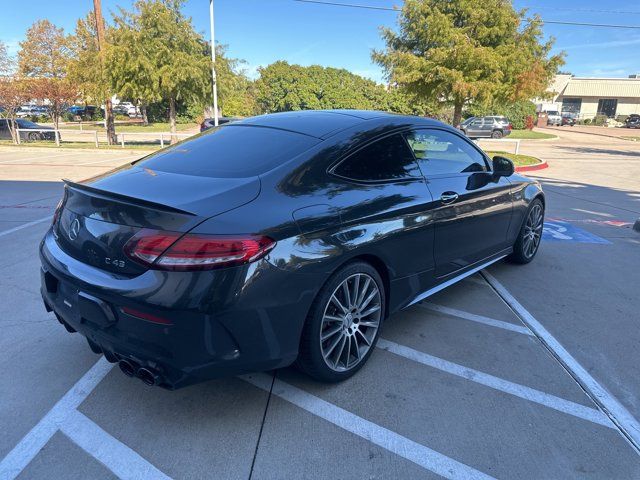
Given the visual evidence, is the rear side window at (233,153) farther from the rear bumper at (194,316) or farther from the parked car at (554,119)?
the parked car at (554,119)

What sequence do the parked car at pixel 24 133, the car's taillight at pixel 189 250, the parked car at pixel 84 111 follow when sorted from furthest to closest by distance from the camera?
the parked car at pixel 84 111 → the parked car at pixel 24 133 → the car's taillight at pixel 189 250

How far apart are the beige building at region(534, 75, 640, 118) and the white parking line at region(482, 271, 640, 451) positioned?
6541cm

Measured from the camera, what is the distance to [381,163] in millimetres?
3146

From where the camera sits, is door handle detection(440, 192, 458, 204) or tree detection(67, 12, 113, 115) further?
tree detection(67, 12, 113, 115)

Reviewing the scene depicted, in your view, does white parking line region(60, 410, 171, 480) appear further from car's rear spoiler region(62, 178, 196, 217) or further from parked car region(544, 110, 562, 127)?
parked car region(544, 110, 562, 127)

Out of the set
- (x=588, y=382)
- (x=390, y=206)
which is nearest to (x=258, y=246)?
(x=390, y=206)

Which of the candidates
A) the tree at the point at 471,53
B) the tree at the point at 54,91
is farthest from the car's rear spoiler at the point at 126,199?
the tree at the point at 54,91

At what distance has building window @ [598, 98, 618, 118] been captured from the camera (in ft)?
222

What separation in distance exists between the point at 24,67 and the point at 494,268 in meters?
32.4

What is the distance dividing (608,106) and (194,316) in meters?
81.2

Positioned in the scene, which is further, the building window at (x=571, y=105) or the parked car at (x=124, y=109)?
the building window at (x=571, y=105)

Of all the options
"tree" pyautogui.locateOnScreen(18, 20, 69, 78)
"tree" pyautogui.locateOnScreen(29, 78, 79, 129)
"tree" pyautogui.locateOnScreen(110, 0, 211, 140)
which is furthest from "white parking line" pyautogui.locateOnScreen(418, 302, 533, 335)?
"tree" pyautogui.locateOnScreen(18, 20, 69, 78)

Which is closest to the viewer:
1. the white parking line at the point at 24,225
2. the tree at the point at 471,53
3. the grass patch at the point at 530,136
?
the white parking line at the point at 24,225

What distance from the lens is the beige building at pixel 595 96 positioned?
64125mm
